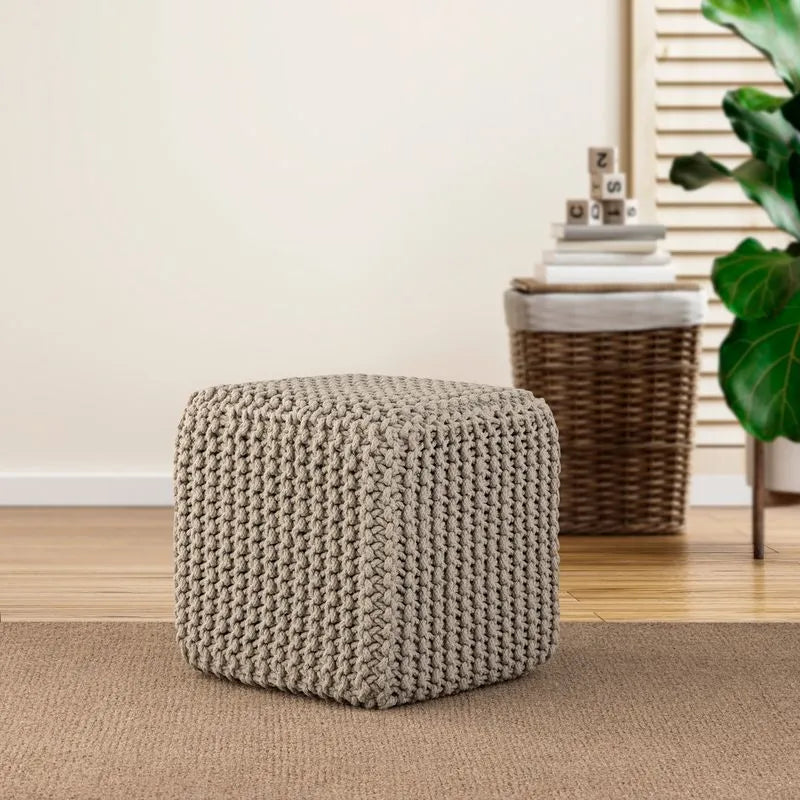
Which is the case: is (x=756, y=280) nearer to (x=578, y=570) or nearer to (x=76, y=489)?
(x=578, y=570)

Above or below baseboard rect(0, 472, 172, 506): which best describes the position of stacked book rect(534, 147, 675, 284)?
above

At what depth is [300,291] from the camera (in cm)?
301

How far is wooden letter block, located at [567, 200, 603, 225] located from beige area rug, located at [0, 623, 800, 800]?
43.9 inches

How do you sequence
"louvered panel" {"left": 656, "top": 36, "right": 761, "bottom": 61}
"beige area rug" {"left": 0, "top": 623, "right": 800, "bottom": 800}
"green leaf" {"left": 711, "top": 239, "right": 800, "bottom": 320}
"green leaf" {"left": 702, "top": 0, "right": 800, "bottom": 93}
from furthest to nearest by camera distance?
"louvered panel" {"left": 656, "top": 36, "right": 761, "bottom": 61} < "green leaf" {"left": 702, "top": 0, "right": 800, "bottom": 93} < "green leaf" {"left": 711, "top": 239, "right": 800, "bottom": 320} < "beige area rug" {"left": 0, "top": 623, "right": 800, "bottom": 800}

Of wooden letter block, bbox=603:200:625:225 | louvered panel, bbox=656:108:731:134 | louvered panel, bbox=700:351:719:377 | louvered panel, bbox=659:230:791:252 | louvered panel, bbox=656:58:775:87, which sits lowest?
louvered panel, bbox=700:351:719:377

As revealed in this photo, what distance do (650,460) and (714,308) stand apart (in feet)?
1.68

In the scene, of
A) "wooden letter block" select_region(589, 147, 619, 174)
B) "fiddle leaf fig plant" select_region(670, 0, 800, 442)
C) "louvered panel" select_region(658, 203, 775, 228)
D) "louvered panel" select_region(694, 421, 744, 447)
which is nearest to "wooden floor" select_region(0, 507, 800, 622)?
"louvered panel" select_region(694, 421, 744, 447)

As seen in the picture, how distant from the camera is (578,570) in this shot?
2.36 meters

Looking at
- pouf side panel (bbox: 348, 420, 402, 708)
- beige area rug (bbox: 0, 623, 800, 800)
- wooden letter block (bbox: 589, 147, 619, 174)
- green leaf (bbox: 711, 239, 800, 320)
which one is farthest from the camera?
wooden letter block (bbox: 589, 147, 619, 174)

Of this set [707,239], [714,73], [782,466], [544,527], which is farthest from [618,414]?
[544,527]

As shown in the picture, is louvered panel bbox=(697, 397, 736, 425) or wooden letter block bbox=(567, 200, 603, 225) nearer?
wooden letter block bbox=(567, 200, 603, 225)

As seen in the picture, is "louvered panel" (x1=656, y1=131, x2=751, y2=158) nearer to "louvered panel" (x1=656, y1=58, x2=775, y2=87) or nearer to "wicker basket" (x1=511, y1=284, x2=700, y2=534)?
"louvered panel" (x1=656, y1=58, x2=775, y2=87)

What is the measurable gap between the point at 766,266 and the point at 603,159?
53 cm

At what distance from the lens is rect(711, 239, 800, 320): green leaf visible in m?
2.29
